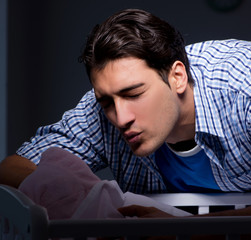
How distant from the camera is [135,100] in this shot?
1.24m

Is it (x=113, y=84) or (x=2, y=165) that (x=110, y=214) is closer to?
(x=113, y=84)

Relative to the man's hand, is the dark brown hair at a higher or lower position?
higher

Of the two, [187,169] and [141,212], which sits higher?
[141,212]

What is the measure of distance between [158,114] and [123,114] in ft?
0.44

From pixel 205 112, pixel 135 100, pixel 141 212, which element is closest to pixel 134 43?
pixel 135 100

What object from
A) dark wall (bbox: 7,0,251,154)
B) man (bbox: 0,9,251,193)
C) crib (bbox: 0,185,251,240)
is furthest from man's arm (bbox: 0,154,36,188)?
dark wall (bbox: 7,0,251,154)

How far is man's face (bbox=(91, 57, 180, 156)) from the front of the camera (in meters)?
1.22

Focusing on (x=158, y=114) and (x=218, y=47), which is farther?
(x=218, y=47)

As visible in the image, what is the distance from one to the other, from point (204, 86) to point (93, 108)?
0.33 m

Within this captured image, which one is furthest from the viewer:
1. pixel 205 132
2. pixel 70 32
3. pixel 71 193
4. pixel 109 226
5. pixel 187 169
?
pixel 70 32

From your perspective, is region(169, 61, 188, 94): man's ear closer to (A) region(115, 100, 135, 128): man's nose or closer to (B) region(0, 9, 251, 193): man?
(B) region(0, 9, 251, 193): man

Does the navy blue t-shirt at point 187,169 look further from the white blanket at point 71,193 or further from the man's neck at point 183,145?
the white blanket at point 71,193

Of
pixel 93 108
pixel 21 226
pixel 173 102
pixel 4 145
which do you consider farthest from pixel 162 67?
pixel 4 145

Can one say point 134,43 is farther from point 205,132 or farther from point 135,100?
point 205,132
